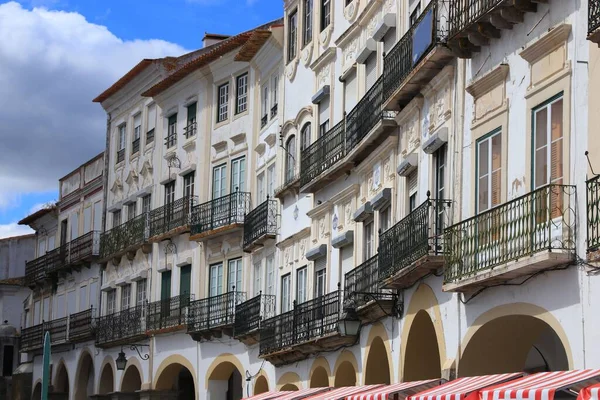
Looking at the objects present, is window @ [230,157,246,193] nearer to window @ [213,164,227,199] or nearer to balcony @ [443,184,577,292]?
window @ [213,164,227,199]

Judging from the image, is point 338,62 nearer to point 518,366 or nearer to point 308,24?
point 308,24

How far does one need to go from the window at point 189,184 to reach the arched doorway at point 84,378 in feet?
31.1

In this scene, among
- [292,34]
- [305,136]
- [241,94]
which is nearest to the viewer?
[305,136]

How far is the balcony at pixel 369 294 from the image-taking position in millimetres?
22500

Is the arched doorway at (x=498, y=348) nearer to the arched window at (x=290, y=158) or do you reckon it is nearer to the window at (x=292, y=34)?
the arched window at (x=290, y=158)

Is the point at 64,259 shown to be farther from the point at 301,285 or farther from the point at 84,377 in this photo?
the point at 301,285

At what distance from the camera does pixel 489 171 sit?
1786 centimetres

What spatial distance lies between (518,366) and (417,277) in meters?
2.80

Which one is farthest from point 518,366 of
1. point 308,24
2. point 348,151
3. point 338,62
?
point 308,24

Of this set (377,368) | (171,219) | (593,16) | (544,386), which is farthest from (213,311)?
(544,386)

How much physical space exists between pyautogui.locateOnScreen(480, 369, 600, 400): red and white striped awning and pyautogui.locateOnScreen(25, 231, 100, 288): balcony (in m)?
33.6

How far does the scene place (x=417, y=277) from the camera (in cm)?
2067

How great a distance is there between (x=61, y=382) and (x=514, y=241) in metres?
36.5

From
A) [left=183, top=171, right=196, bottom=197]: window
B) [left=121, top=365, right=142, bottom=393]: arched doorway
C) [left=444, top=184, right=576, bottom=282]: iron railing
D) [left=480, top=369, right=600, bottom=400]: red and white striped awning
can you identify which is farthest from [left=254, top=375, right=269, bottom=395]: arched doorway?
[left=480, top=369, right=600, bottom=400]: red and white striped awning
